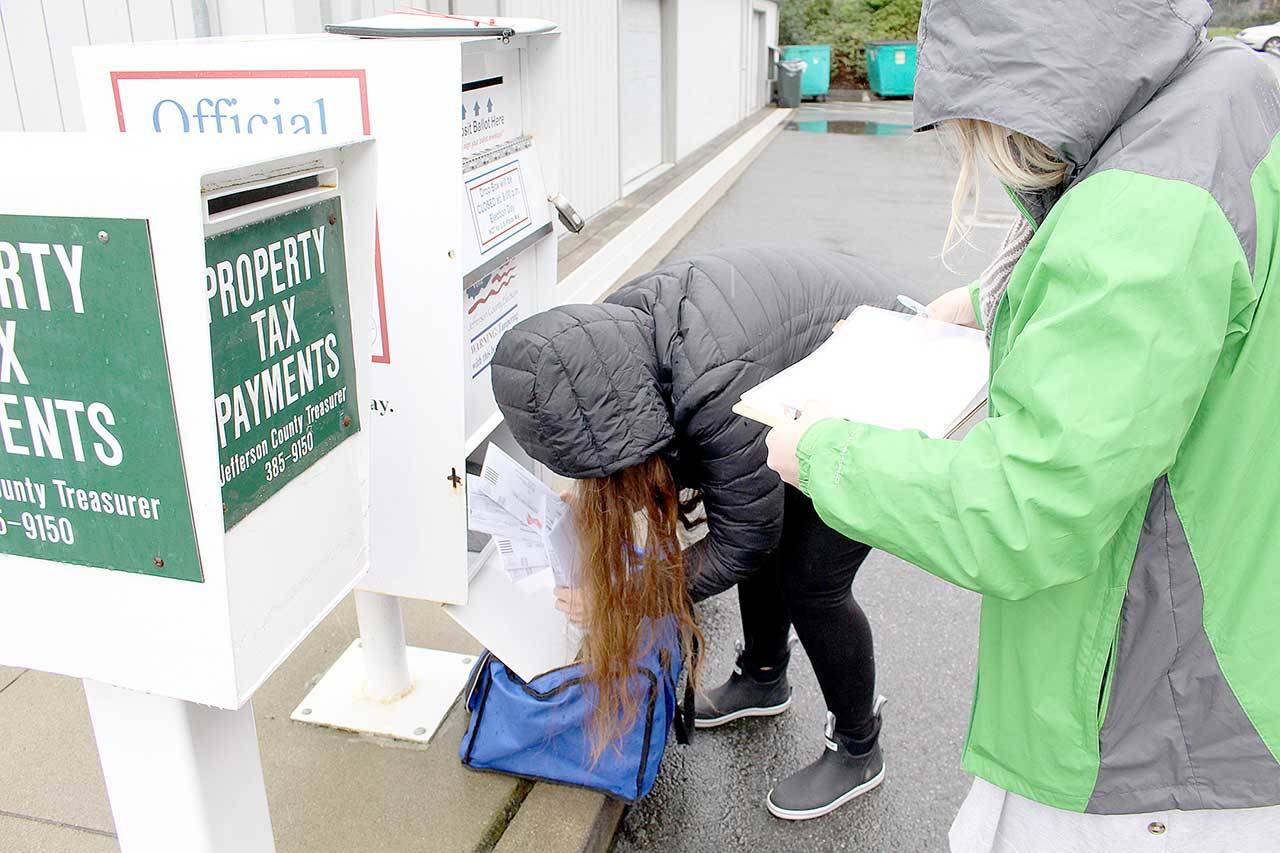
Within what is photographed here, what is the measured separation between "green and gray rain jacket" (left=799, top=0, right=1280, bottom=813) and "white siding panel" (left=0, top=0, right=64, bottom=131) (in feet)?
8.05

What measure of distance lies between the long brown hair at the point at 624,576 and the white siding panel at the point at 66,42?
192cm

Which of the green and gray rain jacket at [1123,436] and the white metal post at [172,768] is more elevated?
the green and gray rain jacket at [1123,436]

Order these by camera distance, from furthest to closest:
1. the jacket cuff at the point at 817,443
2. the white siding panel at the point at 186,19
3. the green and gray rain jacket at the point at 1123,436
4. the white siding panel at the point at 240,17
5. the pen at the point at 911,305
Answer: the white siding panel at the point at 240,17 < the white siding panel at the point at 186,19 < the pen at the point at 911,305 < the jacket cuff at the point at 817,443 < the green and gray rain jacket at the point at 1123,436

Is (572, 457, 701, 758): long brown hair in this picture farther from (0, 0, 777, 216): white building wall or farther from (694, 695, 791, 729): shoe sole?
(0, 0, 777, 216): white building wall

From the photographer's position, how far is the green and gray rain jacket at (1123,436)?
1078 millimetres

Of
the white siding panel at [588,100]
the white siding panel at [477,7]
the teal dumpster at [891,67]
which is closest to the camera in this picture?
the white siding panel at [477,7]

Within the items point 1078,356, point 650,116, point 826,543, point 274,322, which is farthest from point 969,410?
point 650,116

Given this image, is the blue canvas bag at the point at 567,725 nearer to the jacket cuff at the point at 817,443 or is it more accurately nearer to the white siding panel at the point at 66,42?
the jacket cuff at the point at 817,443

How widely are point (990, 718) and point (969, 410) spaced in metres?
0.46

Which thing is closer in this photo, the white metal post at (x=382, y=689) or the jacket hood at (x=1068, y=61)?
the jacket hood at (x=1068, y=61)

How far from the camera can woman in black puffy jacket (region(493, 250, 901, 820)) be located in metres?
1.84

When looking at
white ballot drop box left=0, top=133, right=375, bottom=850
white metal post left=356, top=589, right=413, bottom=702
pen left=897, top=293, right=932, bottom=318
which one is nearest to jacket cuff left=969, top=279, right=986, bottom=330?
pen left=897, top=293, right=932, bottom=318

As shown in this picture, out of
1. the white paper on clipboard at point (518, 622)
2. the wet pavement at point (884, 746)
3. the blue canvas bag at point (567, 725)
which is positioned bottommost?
the wet pavement at point (884, 746)

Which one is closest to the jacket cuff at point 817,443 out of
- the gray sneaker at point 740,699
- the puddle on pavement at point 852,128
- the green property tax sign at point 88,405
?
the green property tax sign at point 88,405
